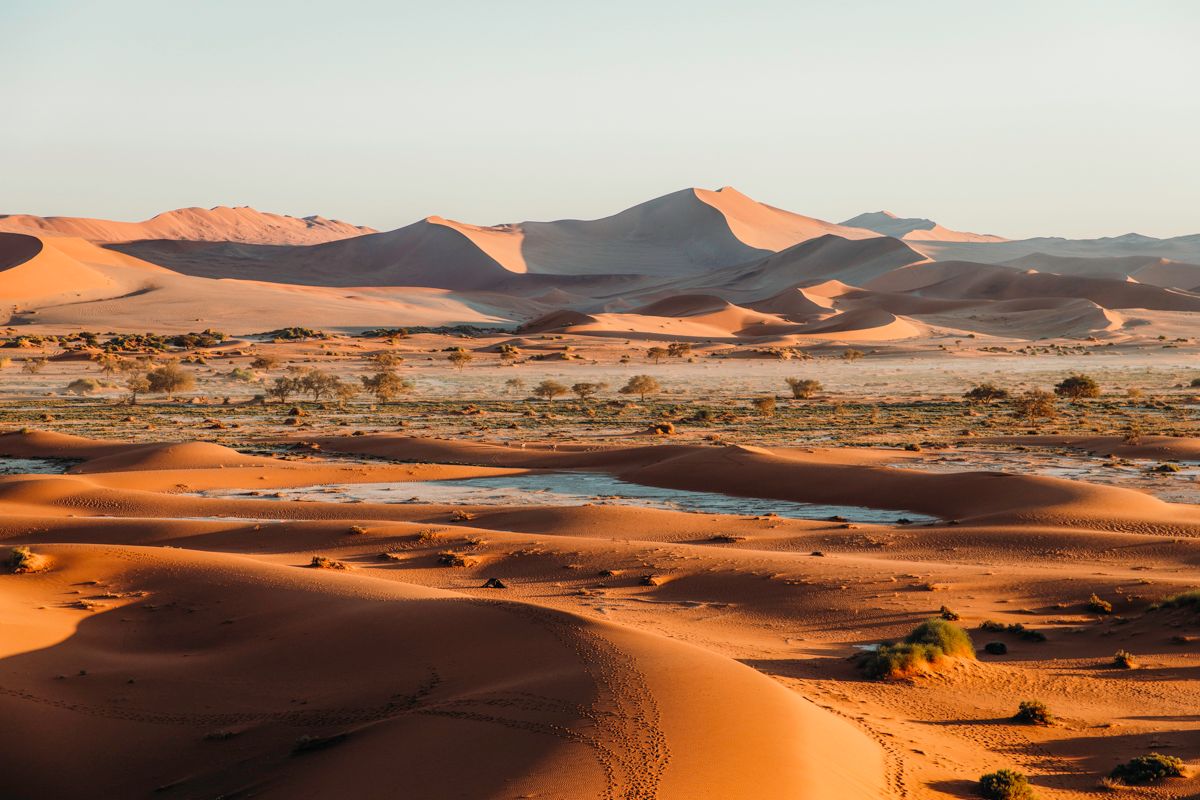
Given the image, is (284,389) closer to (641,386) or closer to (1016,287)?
(641,386)

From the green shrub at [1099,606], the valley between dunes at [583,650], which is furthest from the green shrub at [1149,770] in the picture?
the green shrub at [1099,606]

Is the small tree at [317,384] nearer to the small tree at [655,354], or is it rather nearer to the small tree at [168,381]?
the small tree at [168,381]

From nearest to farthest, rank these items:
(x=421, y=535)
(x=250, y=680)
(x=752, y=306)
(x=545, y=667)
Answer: (x=545, y=667)
(x=250, y=680)
(x=421, y=535)
(x=752, y=306)

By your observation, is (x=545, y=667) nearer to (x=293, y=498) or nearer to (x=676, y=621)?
(x=676, y=621)

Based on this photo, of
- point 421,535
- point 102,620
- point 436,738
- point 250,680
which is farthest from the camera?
point 421,535

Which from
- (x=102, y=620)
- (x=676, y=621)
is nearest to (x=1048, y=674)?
(x=676, y=621)

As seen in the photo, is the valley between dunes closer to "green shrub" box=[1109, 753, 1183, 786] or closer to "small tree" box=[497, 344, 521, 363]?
"green shrub" box=[1109, 753, 1183, 786]

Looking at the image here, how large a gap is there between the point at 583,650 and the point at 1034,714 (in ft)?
12.5

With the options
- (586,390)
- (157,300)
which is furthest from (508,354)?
(157,300)

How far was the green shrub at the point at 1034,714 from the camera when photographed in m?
10.0

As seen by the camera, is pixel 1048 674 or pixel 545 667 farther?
pixel 1048 674

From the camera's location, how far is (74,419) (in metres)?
42.5

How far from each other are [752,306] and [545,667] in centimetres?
14522

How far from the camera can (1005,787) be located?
322 inches
